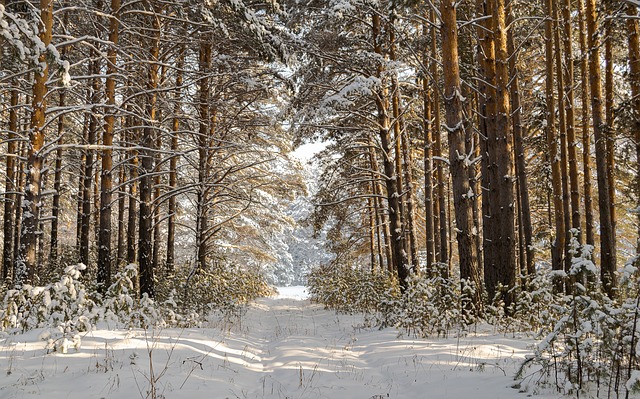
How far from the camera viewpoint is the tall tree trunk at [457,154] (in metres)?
7.87

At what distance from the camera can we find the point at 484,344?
19.3 feet

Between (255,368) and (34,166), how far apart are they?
5.12 meters

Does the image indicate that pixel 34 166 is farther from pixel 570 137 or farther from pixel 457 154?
pixel 570 137

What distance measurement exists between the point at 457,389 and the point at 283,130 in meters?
14.3

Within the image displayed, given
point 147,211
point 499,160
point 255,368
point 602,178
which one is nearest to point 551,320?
point 255,368

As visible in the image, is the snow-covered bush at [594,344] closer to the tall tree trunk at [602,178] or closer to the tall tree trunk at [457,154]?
the tall tree trunk at [457,154]

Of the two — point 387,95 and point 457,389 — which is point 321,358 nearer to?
point 457,389

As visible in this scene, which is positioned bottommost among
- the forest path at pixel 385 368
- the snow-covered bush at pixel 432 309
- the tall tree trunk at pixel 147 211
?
the forest path at pixel 385 368

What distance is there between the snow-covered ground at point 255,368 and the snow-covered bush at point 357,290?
3.43 m

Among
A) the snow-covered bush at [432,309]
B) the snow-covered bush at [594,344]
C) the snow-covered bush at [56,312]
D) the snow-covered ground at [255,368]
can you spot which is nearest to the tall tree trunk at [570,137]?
the snow-covered bush at [432,309]

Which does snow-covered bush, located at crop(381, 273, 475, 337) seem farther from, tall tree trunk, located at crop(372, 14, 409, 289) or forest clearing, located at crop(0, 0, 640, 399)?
tall tree trunk, located at crop(372, 14, 409, 289)

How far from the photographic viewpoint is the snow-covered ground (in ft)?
13.0

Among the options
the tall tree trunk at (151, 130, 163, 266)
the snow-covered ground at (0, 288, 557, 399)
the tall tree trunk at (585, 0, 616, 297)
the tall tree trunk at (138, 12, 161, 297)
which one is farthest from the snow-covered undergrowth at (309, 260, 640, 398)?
the tall tree trunk at (151, 130, 163, 266)

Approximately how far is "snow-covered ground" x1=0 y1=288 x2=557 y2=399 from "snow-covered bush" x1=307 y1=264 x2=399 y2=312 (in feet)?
11.3
